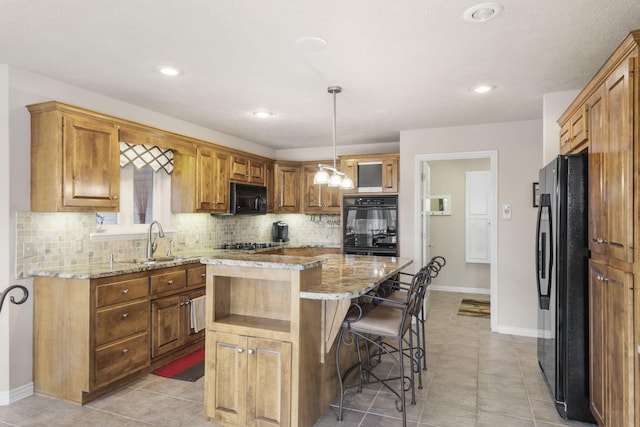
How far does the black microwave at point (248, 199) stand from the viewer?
16.7ft

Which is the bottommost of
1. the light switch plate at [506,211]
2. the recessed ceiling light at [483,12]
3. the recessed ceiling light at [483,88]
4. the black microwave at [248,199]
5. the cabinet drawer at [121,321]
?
the cabinet drawer at [121,321]

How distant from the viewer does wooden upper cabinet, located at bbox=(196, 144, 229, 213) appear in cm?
453

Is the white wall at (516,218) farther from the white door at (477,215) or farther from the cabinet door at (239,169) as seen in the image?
the cabinet door at (239,169)

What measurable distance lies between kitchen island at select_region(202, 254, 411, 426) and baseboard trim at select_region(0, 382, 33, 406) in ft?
5.08

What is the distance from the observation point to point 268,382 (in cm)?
233

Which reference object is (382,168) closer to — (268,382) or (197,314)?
(197,314)

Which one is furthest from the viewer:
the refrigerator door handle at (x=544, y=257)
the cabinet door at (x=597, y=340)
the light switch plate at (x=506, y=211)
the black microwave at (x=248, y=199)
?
the black microwave at (x=248, y=199)

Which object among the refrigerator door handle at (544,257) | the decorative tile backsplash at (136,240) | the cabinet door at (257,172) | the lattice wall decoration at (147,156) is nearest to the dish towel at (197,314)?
the decorative tile backsplash at (136,240)

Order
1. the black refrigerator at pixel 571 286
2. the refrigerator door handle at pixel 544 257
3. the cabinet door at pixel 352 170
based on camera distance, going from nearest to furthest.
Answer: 1. the black refrigerator at pixel 571 286
2. the refrigerator door handle at pixel 544 257
3. the cabinet door at pixel 352 170

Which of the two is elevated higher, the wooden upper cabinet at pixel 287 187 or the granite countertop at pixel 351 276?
the wooden upper cabinet at pixel 287 187

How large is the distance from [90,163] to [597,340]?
3786 millimetres

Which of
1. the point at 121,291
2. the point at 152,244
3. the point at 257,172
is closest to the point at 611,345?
the point at 121,291

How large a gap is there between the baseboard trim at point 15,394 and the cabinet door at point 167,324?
87 centimetres

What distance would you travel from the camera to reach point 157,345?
3455mm
